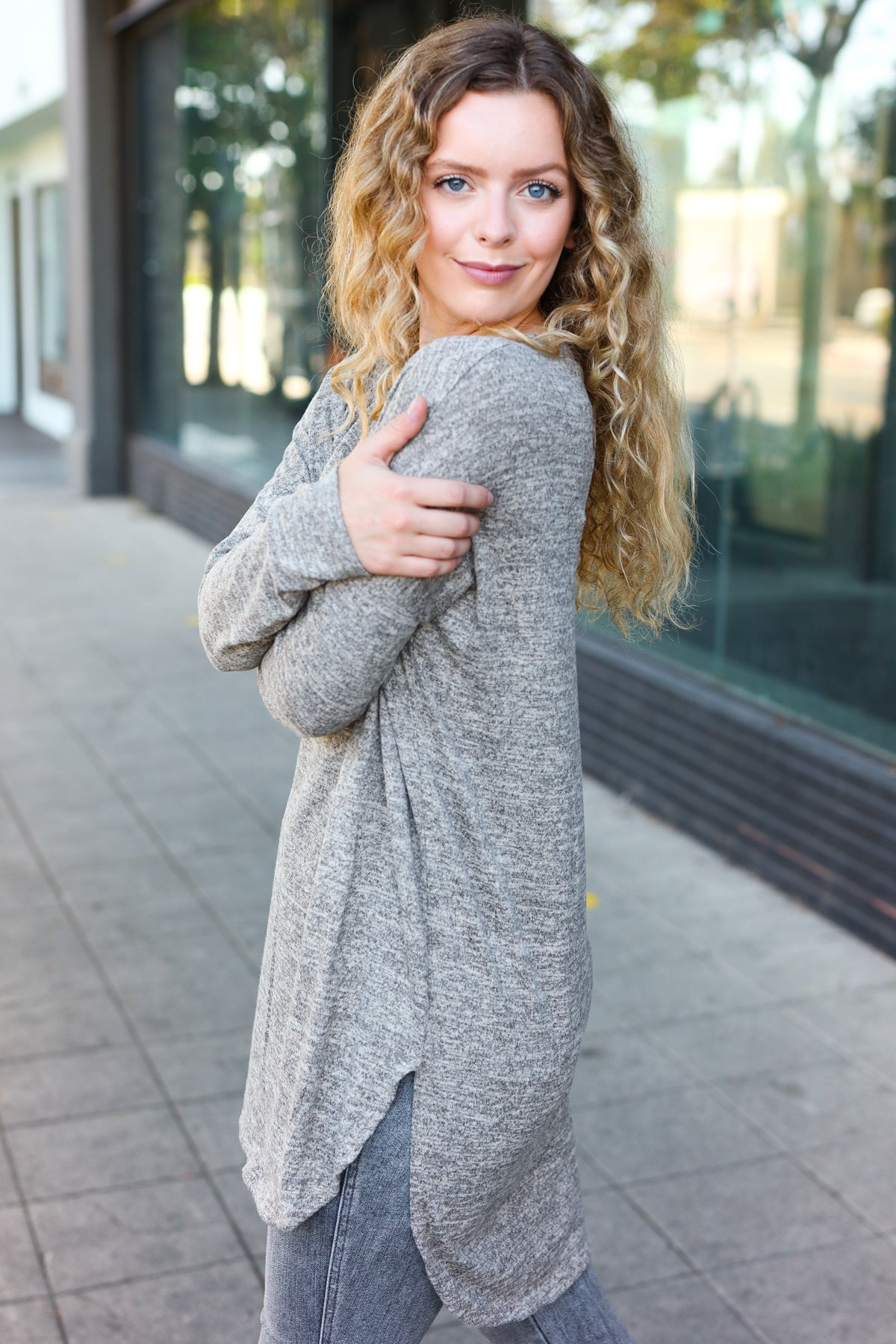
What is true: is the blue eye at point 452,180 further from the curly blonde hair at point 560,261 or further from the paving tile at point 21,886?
the paving tile at point 21,886

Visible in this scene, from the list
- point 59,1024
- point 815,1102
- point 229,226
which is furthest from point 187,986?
point 229,226

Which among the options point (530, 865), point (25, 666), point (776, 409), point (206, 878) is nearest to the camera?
point (530, 865)

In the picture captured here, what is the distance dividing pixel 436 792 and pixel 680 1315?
5.89 ft

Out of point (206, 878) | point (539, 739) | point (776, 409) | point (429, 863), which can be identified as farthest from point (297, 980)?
point (776, 409)

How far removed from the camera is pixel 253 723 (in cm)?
671

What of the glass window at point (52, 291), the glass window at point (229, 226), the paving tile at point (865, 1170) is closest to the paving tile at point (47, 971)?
the paving tile at point (865, 1170)

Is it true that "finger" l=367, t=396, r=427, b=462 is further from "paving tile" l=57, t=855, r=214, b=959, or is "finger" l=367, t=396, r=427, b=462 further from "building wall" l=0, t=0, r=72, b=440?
"building wall" l=0, t=0, r=72, b=440

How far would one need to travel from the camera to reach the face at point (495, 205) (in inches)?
60.4

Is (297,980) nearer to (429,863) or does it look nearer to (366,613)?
(429,863)

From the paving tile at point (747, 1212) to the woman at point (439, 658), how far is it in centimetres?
157

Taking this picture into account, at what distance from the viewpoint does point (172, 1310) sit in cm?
285

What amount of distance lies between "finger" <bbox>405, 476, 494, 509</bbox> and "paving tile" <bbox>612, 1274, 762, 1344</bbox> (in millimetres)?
1912

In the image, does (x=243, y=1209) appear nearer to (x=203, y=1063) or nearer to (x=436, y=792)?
(x=203, y=1063)

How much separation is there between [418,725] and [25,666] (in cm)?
652
